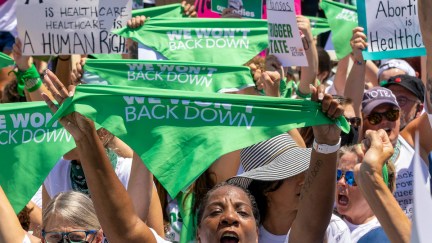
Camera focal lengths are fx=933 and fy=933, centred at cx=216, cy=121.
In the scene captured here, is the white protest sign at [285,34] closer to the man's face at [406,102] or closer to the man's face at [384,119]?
the man's face at [384,119]

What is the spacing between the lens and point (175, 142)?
146 inches

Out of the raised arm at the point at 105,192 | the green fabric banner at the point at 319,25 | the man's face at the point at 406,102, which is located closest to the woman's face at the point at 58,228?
Result: the raised arm at the point at 105,192

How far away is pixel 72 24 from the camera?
631cm

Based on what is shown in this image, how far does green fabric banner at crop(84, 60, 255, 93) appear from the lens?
561 cm

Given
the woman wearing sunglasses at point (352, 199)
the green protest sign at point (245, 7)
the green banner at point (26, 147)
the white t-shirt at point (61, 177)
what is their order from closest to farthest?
the woman wearing sunglasses at point (352, 199) < the green banner at point (26, 147) < the white t-shirt at point (61, 177) < the green protest sign at point (245, 7)

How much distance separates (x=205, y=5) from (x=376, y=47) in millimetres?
2338

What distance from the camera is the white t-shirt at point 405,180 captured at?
5125mm

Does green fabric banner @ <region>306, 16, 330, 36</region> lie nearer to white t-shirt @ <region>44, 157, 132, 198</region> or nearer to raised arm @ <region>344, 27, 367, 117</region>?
raised arm @ <region>344, 27, 367, 117</region>

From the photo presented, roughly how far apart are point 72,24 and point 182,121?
2758mm

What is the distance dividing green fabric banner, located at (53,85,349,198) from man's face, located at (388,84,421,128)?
3.05 metres

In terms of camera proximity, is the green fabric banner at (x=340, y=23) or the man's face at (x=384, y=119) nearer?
the man's face at (x=384, y=119)

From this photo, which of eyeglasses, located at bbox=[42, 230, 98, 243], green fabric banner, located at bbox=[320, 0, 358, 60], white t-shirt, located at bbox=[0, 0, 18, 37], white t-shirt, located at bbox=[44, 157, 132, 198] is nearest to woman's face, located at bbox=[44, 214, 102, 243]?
eyeglasses, located at bbox=[42, 230, 98, 243]

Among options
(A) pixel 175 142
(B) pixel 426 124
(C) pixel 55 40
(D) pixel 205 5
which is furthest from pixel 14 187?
(D) pixel 205 5

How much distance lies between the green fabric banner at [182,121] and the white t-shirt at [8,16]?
20.1 feet
